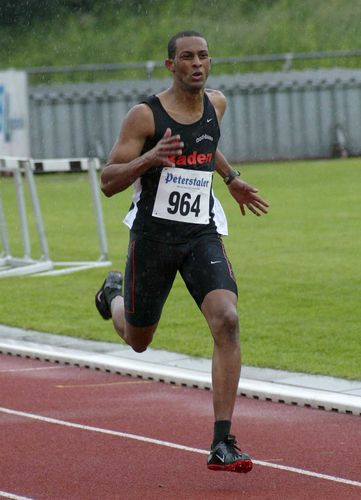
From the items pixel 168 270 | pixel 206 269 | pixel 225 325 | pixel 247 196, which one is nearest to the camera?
pixel 225 325

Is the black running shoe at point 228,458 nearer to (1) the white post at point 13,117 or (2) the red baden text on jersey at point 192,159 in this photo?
(2) the red baden text on jersey at point 192,159

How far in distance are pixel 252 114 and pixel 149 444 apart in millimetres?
26839

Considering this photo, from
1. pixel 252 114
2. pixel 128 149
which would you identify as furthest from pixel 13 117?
pixel 128 149

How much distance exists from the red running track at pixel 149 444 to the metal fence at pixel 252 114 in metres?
Answer: 24.4

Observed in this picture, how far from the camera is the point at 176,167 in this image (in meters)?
6.80

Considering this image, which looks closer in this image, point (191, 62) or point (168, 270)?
point (191, 62)

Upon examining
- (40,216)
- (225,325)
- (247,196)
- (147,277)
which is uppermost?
(247,196)

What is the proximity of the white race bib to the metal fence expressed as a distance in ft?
87.6

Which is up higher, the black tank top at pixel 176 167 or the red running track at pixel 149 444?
the black tank top at pixel 176 167

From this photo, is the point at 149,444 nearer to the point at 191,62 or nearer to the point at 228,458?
the point at 228,458

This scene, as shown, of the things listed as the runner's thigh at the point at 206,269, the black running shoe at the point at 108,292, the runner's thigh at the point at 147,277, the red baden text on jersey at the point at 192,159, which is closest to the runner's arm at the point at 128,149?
the red baden text on jersey at the point at 192,159

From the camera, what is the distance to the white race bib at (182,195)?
6.82 meters

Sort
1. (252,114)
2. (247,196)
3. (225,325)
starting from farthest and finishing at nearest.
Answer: (252,114) < (247,196) < (225,325)

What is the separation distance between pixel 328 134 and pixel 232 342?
27.5 metres
